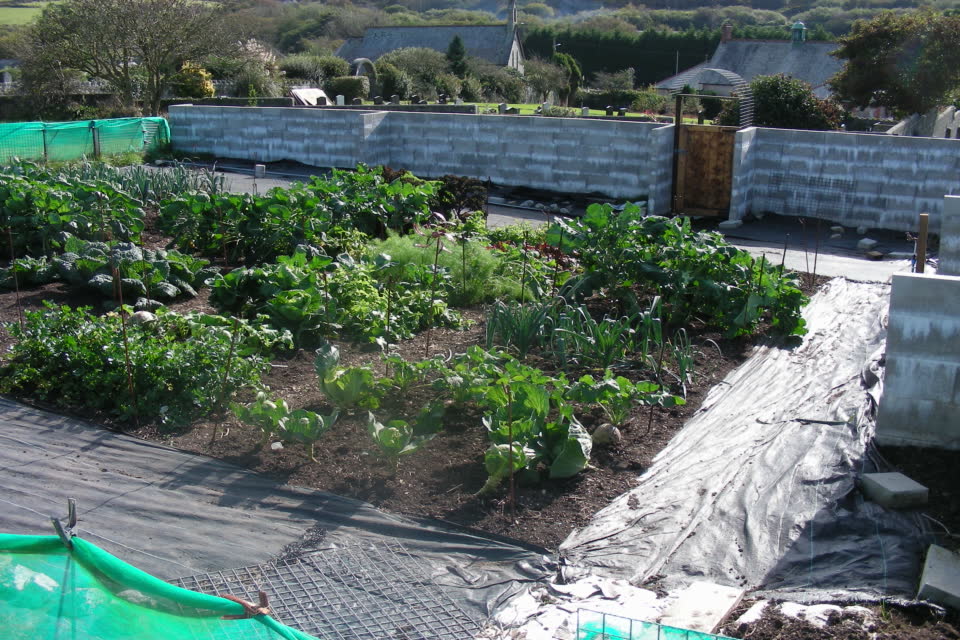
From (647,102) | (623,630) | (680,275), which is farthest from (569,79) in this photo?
(623,630)

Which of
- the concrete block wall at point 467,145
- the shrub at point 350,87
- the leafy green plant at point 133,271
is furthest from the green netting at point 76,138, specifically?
the shrub at point 350,87

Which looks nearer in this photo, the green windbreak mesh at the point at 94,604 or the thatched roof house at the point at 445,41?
the green windbreak mesh at the point at 94,604

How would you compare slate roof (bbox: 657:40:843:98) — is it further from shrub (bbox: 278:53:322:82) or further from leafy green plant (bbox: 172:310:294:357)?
leafy green plant (bbox: 172:310:294:357)

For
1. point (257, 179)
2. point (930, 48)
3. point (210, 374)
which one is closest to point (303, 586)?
point (210, 374)

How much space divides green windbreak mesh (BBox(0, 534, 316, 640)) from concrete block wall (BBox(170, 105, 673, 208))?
1130cm

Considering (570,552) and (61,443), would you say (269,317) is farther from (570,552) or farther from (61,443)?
(570,552)

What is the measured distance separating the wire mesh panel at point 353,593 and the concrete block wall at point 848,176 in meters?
9.77

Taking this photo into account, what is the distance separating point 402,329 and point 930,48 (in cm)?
2010

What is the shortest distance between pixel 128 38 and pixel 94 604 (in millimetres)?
25242

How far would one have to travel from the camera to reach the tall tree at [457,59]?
1812 inches

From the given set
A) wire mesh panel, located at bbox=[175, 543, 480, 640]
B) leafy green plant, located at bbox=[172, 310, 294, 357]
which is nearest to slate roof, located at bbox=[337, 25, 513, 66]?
leafy green plant, located at bbox=[172, 310, 294, 357]

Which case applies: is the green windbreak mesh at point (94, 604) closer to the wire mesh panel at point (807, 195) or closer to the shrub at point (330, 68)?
the wire mesh panel at point (807, 195)

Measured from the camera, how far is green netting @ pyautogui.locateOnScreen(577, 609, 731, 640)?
3.19m

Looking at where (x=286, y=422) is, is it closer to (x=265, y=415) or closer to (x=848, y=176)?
(x=265, y=415)
